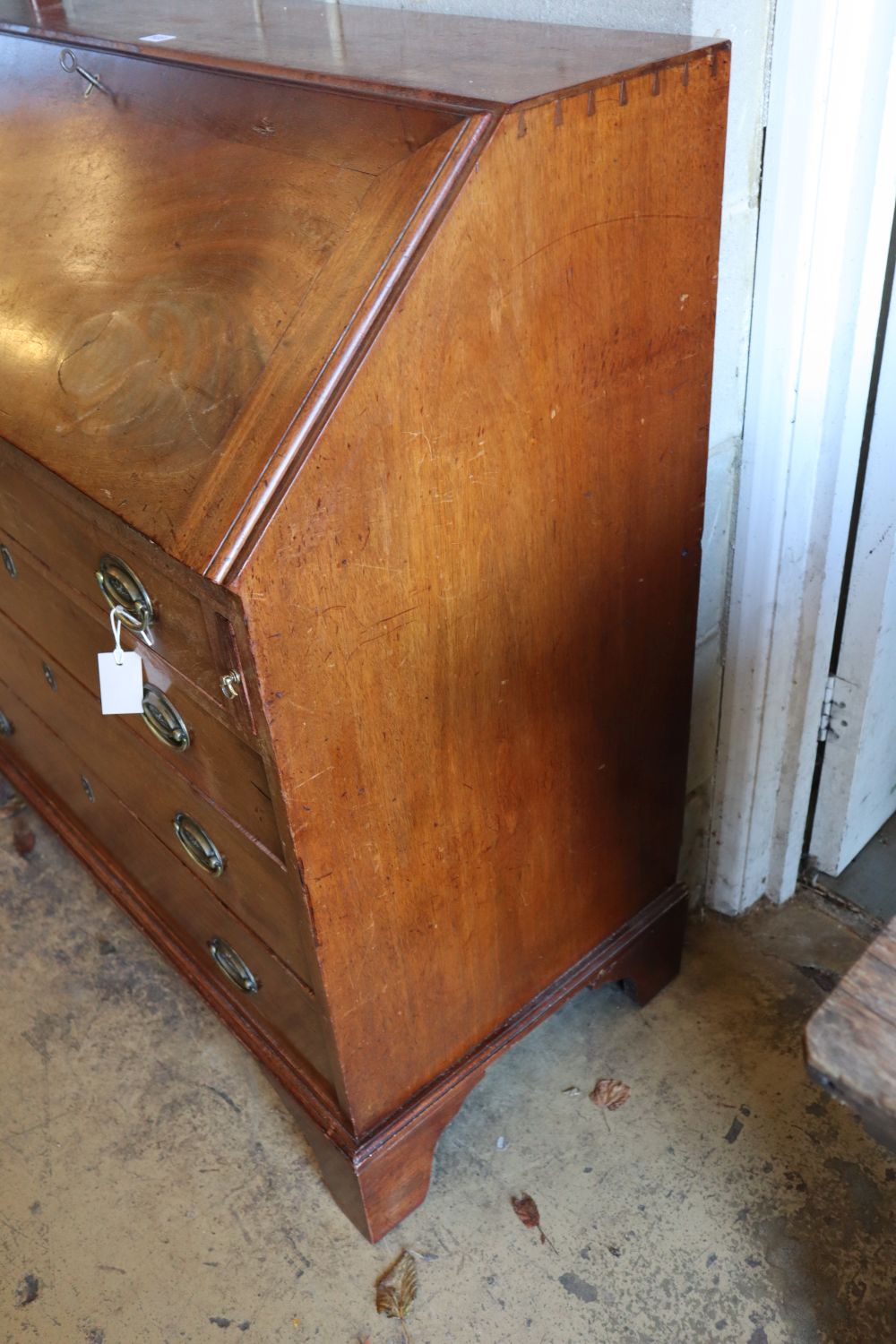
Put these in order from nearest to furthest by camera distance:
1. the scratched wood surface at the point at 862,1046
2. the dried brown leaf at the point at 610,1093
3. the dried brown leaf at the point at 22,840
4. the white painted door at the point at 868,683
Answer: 1. the scratched wood surface at the point at 862,1046
2. the white painted door at the point at 868,683
3. the dried brown leaf at the point at 610,1093
4. the dried brown leaf at the point at 22,840

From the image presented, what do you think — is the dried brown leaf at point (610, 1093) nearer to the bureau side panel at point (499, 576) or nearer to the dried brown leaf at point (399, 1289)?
the bureau side panel at point (499, 576)

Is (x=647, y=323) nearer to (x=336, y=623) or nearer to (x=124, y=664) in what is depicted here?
(x=336, y=623)

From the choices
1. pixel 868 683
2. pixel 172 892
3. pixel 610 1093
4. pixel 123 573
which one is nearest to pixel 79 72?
pixel 123 573

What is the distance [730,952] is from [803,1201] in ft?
1.54

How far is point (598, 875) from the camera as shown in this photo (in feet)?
5.49

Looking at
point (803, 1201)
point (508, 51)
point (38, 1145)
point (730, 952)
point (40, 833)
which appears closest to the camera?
point (508, 51)

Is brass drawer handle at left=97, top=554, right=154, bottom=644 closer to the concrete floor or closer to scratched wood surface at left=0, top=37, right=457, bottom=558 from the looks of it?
scratched wood surface at left=0, top=37, right=457, bottom=558

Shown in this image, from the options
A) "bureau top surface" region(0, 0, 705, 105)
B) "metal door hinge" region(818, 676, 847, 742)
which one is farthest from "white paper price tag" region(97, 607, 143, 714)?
"metal door hinge" region(818, 676, 847, 742)

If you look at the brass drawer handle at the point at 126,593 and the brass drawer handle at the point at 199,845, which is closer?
the brass drawer handle at the point at 126,593

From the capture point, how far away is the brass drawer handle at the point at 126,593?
126cm

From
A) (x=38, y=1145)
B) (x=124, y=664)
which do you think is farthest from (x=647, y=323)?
(x=38, y=1145)

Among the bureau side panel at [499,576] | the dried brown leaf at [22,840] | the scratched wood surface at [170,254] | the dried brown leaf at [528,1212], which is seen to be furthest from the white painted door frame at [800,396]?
the dried brown leaf at [22,840]

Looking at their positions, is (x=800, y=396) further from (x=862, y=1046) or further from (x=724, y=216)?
(x=862, y=1046)

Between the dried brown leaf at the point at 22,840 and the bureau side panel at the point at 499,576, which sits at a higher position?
the bureau side panel at the point at 499,576
